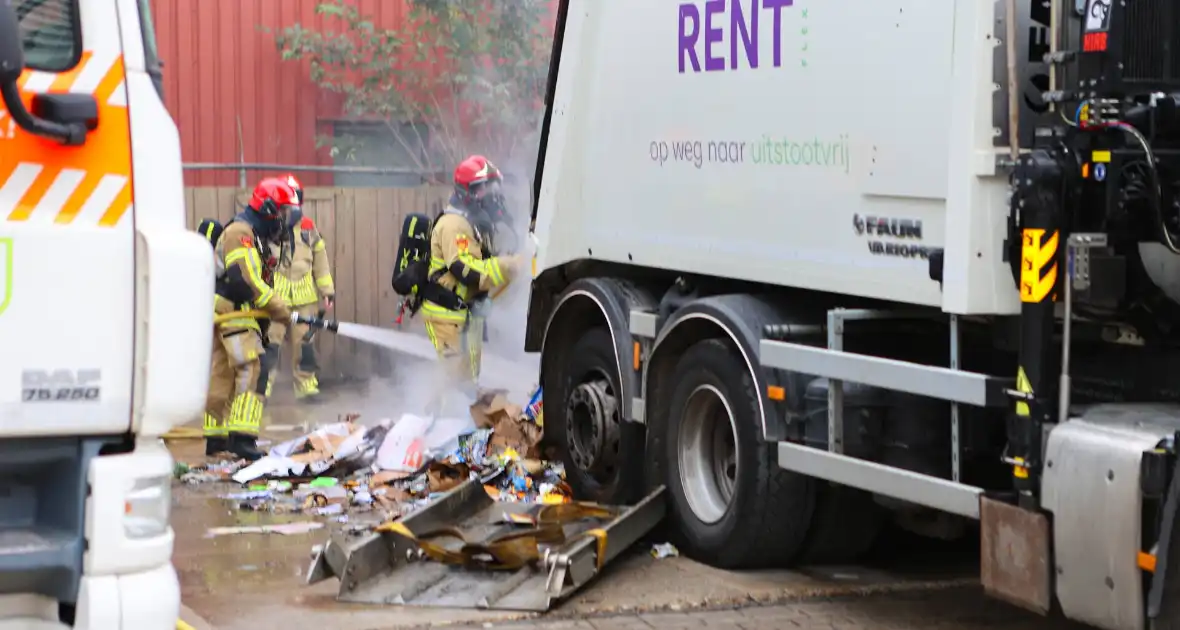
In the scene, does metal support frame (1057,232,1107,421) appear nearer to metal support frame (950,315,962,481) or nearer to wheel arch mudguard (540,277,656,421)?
metal support frame (950,315,962,481)

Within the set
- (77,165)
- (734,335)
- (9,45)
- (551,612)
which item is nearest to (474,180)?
(734,335)

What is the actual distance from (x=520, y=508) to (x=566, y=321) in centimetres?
131

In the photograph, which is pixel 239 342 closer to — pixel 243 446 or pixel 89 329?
pixel 243 446

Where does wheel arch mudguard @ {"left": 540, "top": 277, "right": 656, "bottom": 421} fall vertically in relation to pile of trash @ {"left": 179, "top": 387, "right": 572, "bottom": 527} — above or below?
above

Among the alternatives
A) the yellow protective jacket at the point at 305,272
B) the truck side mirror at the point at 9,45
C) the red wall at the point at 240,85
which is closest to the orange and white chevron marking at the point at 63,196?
the truck side mirror at the point at 9,45

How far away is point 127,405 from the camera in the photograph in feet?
13.3

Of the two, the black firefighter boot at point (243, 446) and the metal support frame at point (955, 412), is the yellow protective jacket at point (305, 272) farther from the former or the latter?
the metal support frame at point (955, 412)

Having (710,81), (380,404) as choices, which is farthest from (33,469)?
(380,404)

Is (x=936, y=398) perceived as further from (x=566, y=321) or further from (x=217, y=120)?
(x=217, y=120)

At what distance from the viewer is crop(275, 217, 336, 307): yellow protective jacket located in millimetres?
14148

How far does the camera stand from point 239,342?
1078 centimetres

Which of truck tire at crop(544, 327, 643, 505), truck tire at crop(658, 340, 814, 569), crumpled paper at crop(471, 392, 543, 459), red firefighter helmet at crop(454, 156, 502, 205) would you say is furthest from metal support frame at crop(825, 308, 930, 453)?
red firefighter helmet at crop(454, 156, 502, 205)

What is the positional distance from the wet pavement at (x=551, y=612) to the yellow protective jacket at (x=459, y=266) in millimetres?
3449

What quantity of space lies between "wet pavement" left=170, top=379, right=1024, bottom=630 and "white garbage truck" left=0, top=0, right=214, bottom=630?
7.30 feet
